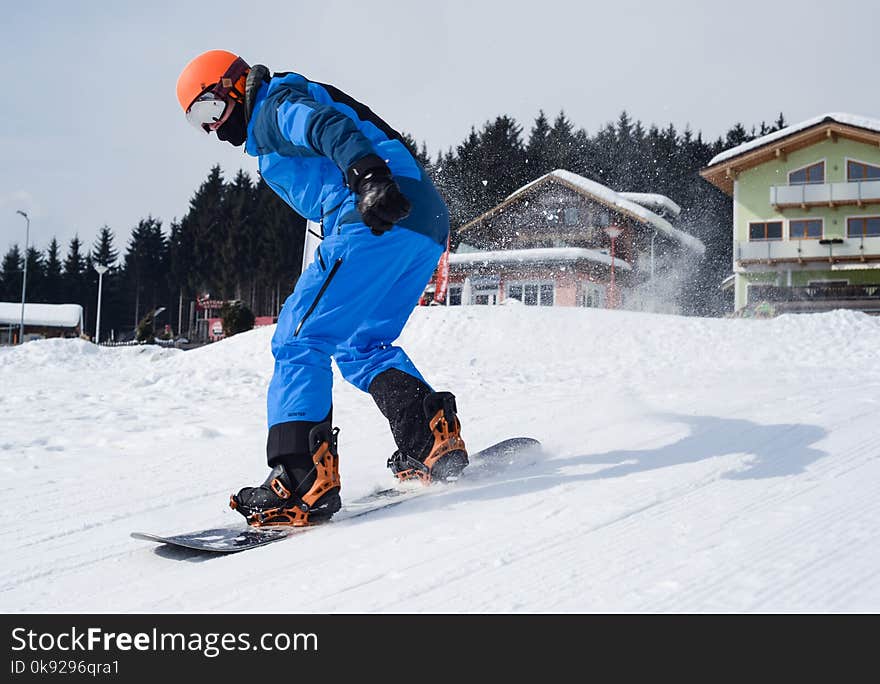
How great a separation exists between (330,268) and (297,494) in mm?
694

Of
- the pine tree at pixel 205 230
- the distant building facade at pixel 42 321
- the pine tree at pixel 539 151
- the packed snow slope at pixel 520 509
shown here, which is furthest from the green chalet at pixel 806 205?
the distant building facade at pixel 42 321

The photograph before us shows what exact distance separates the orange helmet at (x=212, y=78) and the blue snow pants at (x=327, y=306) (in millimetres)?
596

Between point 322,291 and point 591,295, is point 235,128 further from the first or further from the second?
point 591,295

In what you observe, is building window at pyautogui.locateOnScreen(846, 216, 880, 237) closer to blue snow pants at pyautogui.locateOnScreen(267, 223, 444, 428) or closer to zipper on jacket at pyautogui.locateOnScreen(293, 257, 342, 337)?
blue snow pants at pyautogui.locateOnScreen(267, 223, 444, 428)

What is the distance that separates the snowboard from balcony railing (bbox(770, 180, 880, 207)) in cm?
2733

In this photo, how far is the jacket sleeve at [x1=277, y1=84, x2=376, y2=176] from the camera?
2.12 metres

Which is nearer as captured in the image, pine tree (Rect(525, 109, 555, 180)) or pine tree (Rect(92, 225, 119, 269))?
pine tree (Rect(525, 109, 555, 180))

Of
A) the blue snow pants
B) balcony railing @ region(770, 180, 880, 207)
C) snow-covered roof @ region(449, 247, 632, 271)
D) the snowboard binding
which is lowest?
the snowboard binding

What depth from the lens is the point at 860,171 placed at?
26234mm

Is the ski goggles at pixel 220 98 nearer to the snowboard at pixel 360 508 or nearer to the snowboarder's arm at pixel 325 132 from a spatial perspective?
the snowboarder's arm at pixel 325 132

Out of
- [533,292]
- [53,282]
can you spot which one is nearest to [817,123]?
[533,292]

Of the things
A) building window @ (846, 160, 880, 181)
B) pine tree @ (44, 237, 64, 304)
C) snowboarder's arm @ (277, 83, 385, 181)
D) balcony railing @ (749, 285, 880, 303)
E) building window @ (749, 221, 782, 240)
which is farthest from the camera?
pine tree @ (44, 237, 64, 304)

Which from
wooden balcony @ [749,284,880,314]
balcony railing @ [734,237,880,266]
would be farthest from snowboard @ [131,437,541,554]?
balcony railing @ [734,237,880,266]
